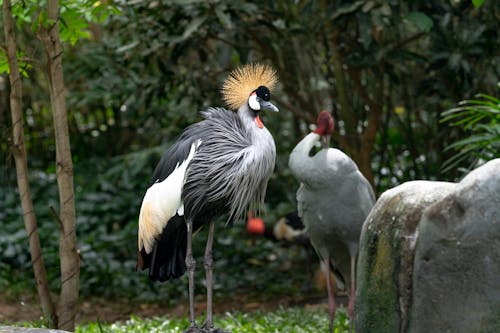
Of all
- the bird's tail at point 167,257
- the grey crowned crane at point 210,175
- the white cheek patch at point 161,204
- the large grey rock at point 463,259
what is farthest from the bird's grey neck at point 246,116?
the large grey rock at point 463,259

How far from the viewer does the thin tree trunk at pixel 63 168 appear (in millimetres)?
4695

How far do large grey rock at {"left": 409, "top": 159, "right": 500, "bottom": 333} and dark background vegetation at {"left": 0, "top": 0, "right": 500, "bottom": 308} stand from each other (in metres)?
2.45

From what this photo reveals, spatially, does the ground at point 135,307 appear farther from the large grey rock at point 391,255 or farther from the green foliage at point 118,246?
the large grey rock at point 391,255

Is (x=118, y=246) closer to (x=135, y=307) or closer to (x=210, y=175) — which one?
(x=135, y=307)

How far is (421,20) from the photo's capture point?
648 centimetres

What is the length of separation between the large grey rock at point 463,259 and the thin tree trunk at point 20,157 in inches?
83.2

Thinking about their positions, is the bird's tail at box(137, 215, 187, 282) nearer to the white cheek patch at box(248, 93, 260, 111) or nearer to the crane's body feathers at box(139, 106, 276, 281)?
the crane's body feathers at box(139, 106, 276, 281)

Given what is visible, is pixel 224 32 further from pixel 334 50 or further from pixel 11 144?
pixel 11 144

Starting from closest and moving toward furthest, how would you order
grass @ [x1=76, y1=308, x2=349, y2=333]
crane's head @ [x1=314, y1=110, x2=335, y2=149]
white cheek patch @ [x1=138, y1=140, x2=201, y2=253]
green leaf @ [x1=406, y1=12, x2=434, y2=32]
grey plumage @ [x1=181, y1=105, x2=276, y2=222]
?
grey plumage @ [x1=181, y1=105, x2=276, y2=222] < white cheek patch @ [x1=138, y1=140, x2=201, y2=253] < crane's head @ [x1=314, y1=110, x2=335, y2=149] < grass @ [x1=76, y1=308, x2=349, y2=333] < green leaf @ [x1=406, y1=12, x2=434, y2=32]

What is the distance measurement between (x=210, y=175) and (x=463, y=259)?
54.8 inches

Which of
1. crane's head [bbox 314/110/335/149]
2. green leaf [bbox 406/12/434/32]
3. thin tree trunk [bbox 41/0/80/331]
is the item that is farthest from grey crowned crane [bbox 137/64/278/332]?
green leaf [bbox 406/12/434/32]

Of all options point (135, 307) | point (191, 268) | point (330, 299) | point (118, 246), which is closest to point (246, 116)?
point (191, 268)

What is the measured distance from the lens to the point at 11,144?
15.8ft

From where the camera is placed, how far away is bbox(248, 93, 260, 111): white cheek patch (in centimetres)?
475
